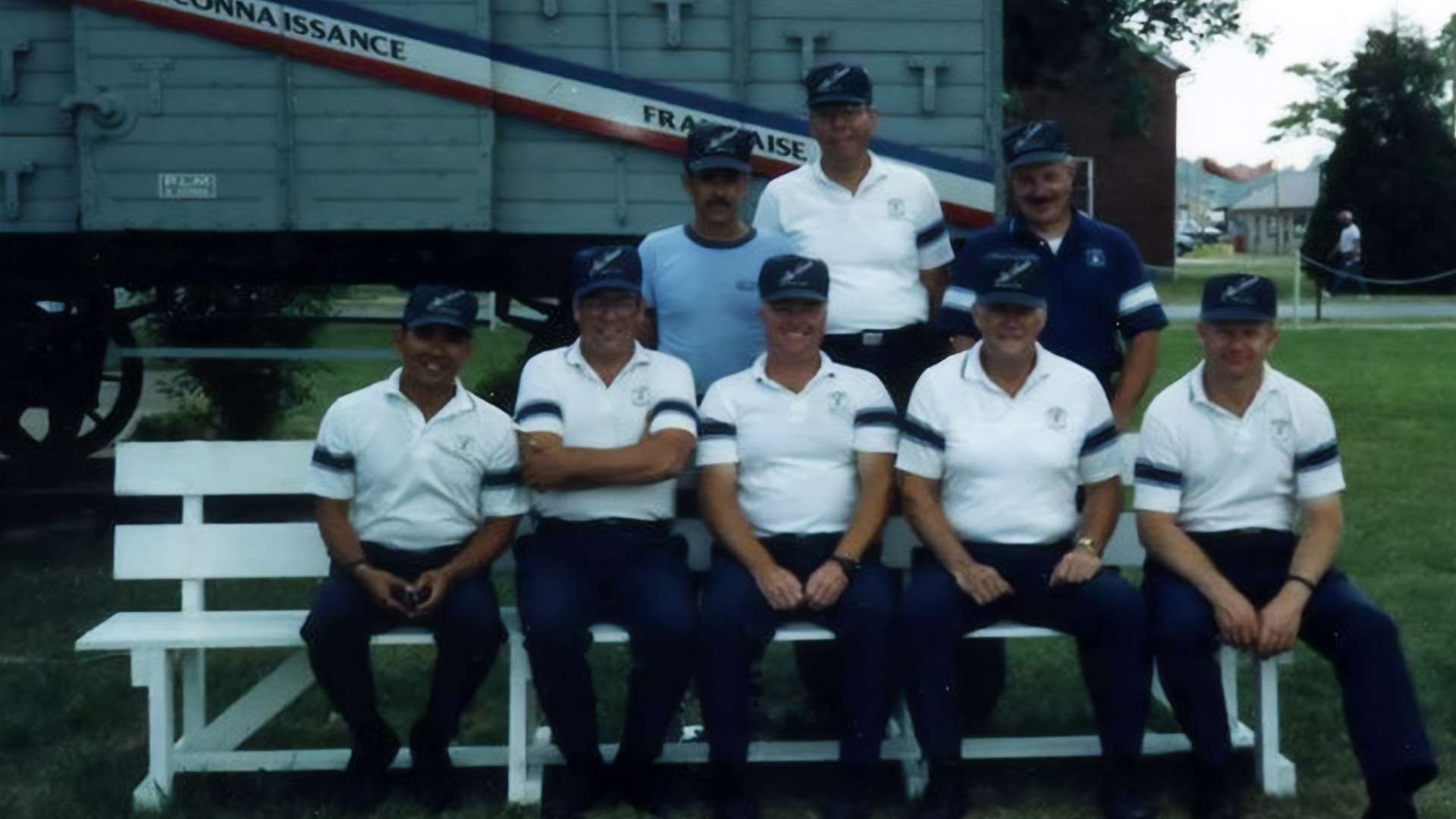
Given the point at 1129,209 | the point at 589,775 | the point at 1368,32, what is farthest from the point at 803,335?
the point at 1129,209

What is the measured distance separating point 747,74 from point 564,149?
86 cm

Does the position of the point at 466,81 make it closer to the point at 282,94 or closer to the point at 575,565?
the point at 282,94

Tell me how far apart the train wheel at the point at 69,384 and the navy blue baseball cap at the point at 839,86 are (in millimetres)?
6297

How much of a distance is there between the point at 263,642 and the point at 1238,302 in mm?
2609

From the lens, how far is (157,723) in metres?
5.81

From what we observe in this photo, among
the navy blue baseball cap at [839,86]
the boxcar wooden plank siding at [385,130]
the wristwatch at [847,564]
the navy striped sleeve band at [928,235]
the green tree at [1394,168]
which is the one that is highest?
the green tree at [1394,168]

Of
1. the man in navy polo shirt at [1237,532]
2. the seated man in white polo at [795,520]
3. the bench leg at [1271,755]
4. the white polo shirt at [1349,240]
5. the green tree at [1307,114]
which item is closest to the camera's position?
the man in navy polo shirt at [1237,532]

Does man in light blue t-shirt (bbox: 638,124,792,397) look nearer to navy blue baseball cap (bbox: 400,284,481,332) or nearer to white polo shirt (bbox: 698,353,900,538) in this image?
white polo shirt (bbox: 698,353,900,538)

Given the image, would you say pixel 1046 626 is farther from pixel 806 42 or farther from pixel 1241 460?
pixel 806 42

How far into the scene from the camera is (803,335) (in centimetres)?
574

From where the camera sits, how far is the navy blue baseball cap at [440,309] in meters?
5.75

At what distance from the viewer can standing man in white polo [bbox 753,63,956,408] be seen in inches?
242

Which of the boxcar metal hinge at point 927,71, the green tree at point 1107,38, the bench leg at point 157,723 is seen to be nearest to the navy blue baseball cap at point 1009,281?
the bench leg at point 157,723

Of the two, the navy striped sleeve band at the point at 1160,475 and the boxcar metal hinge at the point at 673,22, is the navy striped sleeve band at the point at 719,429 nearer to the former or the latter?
the navy striped sleeve band at the point at 1160,475
